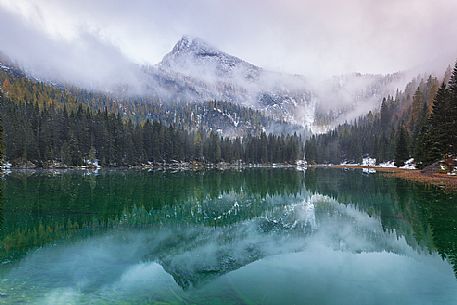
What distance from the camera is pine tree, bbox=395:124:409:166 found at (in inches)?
3932

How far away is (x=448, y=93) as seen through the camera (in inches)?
2542

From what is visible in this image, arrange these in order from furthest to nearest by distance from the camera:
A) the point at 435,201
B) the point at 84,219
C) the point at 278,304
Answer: the point at 435,201 → the point at 84,219 → the point at 278,304

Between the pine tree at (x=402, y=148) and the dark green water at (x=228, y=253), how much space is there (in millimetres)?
70168

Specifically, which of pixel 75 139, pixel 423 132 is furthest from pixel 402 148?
pixel 75 139

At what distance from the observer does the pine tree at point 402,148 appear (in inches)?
3932

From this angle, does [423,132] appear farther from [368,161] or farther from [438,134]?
[368,161]

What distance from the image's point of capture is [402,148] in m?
103

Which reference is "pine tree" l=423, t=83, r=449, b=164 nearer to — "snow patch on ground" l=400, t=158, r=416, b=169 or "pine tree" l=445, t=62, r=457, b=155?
"pine tree" l=445, t=62, r=457, b=155

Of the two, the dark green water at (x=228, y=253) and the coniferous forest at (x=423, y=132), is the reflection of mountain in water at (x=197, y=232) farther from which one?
the coniferous forest at (x=423, y=132)

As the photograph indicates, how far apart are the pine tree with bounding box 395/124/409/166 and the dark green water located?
70168mm

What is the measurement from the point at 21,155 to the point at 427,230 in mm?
122884

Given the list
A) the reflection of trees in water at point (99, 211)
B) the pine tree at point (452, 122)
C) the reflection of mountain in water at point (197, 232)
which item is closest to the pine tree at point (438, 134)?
the pine tree at point (452, 122)

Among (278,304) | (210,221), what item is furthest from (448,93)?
(278,304)

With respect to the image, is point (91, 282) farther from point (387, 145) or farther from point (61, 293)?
point (387, 145)
